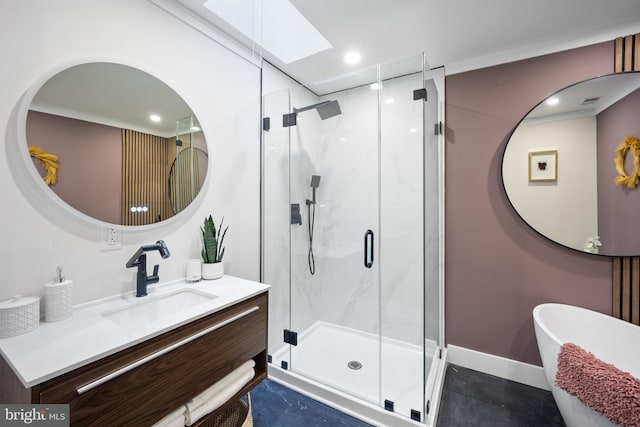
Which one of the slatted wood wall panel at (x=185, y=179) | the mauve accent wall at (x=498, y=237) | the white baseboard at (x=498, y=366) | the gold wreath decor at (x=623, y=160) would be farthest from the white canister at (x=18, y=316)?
the gold wreath decor at (x=623, y=160)

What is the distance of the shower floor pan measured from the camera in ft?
6.07

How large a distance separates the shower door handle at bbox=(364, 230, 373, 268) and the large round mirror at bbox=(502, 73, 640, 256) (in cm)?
115

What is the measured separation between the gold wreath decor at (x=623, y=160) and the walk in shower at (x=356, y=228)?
1125mm

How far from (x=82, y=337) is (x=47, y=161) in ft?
2.55

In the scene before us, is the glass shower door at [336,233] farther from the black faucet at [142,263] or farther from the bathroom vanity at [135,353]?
the black faucet at [142,263]

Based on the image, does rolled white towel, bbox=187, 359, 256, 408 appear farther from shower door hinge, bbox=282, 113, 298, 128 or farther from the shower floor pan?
shower door hinge, bbox=282, 113, 298, 128

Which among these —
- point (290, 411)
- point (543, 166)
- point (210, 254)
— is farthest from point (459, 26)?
point (290, 411)

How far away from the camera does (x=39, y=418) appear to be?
2.64ft

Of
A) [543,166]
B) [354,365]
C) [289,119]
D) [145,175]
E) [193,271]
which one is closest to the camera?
[145,175]

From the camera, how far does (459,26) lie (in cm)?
185

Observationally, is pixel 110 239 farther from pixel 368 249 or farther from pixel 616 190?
pixel 616 190

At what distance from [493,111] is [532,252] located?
1.18 m

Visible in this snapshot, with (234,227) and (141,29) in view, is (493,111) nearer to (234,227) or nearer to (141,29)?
(234,227)

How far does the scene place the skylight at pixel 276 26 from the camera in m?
1.74
